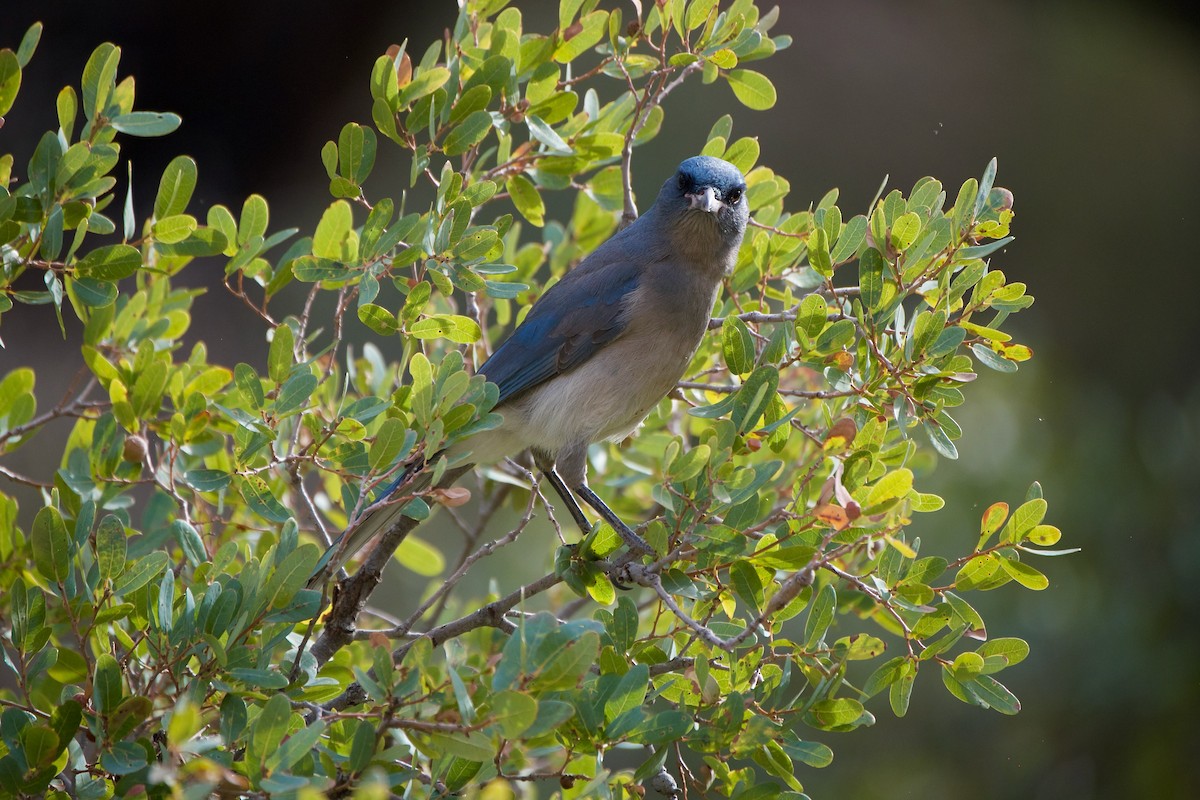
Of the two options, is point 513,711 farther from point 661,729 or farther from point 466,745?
point 661,729

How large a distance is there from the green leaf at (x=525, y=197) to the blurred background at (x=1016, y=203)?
242 centimetres

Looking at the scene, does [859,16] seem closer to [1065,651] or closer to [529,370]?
[1065,651]

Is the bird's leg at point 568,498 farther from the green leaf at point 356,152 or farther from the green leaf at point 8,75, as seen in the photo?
the green leaf at point 8,75

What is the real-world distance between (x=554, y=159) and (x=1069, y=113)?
6263 millimetres

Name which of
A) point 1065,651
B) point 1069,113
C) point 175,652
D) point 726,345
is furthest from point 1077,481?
point 1069,113

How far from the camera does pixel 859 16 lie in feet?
28.3

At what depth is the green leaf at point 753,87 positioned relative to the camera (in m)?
2.97

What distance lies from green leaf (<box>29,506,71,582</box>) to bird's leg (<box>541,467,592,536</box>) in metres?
1.54

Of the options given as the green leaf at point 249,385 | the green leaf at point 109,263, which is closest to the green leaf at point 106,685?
the green leaf at point 249,385

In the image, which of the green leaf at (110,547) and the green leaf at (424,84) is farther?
the green leaf at (424,84)

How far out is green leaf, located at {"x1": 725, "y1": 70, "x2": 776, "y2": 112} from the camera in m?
2.97

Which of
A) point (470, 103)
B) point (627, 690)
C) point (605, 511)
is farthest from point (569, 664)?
point (605, 511)

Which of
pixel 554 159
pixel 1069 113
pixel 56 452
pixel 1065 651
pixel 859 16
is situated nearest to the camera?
pixel 554 159

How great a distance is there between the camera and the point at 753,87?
2982mm
